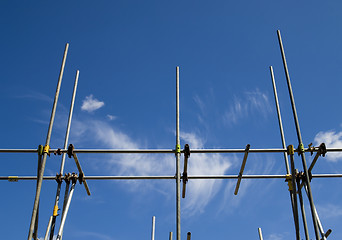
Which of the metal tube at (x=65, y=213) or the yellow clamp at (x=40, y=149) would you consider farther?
the yellow clamp at (x=40, y=149)

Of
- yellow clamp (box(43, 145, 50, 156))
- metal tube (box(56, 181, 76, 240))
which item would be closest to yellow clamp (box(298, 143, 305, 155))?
metal tube (box(56, 181, 76, 240))

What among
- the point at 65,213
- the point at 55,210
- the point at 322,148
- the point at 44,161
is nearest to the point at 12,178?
the point at 55,210

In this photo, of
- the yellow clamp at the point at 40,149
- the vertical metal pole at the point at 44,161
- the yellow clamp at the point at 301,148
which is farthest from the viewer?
the yellow clamp at the point at 40,149

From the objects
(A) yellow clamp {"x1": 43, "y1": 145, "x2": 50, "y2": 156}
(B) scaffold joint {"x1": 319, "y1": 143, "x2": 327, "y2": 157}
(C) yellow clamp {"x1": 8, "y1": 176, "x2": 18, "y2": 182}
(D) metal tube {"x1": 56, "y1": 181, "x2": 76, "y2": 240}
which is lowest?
(D) metal tube {"x1": 56, "y1": 181, "x2": 76, "y2": 240}

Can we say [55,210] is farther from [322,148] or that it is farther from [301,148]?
[322,148]

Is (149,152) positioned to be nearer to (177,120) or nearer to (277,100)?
(177,120)

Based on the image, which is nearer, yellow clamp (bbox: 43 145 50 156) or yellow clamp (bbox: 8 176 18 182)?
yellow clamp (bbox: 43 145 50 156)

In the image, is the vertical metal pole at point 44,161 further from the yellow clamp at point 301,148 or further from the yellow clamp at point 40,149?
the yellow clamp at point 301,148

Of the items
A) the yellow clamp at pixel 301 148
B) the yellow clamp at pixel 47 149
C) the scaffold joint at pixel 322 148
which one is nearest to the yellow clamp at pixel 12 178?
the yellow clamp at pixel 47 149

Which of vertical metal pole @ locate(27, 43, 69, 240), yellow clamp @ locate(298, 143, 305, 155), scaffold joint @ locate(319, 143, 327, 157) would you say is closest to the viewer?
vertical metal pole @ locate(27, 43, 69, 240)

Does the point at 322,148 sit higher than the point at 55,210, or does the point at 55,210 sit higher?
the point at 322,148

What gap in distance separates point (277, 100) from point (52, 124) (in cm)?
715

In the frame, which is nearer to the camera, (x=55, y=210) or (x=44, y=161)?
(x=44, y=161)

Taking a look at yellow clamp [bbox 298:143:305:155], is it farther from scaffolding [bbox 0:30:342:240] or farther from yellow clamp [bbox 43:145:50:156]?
yellow clamp [bbox 43:145:50:156]
